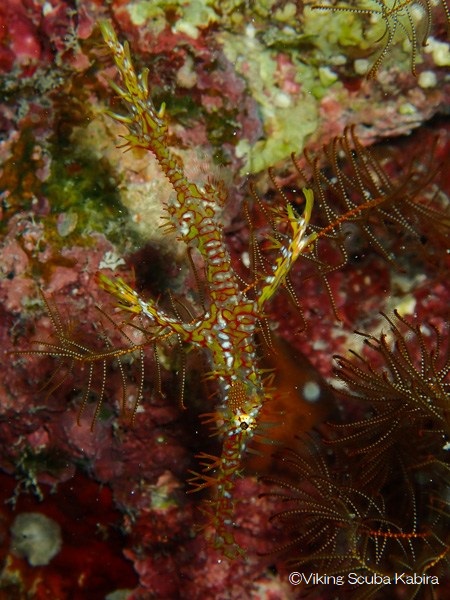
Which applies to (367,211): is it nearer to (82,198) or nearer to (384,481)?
(384,481)

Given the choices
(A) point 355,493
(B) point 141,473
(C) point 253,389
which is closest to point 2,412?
(B) point 141,473

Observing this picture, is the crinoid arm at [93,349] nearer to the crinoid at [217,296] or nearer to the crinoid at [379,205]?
the crinoid at [217,296]

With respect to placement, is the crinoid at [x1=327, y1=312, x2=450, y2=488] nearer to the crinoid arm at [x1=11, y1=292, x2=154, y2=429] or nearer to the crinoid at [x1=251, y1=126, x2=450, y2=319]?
the crinoid at [x1=251, y1=126, x2=450, y2=319]

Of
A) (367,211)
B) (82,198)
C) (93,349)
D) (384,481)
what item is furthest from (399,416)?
(82,198)

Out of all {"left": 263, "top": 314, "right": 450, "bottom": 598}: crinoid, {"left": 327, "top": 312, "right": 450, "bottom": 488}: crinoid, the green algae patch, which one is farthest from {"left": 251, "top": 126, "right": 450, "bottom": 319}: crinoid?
the green algae patch

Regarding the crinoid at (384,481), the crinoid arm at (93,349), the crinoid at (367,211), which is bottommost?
the crinoid at (384,481)

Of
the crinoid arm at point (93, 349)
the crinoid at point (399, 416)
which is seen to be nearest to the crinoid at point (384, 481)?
the crinoid at point (399, 416)
